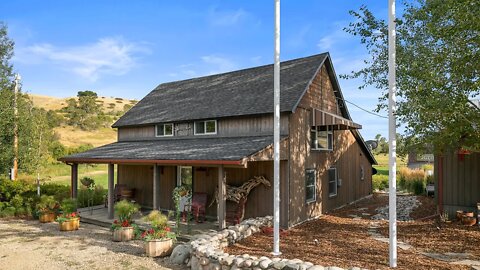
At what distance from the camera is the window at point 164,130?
15395 millimetres

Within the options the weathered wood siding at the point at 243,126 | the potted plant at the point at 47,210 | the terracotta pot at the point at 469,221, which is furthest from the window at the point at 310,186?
the potted plant at the point at 47,210

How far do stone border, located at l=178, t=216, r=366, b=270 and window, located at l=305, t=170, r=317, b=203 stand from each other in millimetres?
3553

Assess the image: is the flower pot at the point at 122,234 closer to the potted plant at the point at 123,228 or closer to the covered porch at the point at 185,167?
the potted plant at the point at 123,228

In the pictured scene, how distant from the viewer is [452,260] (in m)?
7.23

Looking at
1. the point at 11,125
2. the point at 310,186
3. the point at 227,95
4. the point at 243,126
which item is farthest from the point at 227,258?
the point at 11,125

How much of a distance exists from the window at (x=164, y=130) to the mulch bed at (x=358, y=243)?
7438 millimetres

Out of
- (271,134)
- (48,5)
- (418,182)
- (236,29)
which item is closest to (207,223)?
(271,134)

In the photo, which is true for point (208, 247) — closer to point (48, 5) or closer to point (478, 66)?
point (478, 66)

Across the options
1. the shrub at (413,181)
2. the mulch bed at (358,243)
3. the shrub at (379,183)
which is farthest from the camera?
the shrub at (379,183)

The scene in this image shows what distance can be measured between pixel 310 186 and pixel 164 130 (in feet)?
23.6

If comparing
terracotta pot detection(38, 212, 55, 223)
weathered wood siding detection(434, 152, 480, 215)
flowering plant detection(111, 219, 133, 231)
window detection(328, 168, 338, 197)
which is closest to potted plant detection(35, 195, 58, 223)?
terracotta pot detection(38, 212, 55, 223)

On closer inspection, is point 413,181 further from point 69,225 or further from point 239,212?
point 69,225

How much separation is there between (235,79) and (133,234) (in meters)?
8.78

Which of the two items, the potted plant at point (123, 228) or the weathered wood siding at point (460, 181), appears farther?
the weathered wood siding at point (460, 181)
